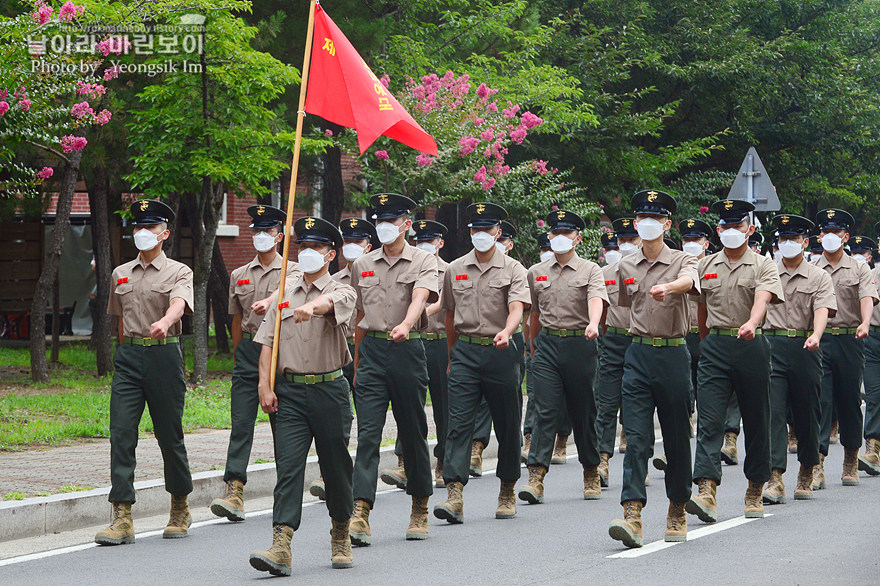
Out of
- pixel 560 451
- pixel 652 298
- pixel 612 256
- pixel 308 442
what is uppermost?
pixel 612 256

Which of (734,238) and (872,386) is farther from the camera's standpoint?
(872,386)

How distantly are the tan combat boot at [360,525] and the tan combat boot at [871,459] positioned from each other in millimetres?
5800

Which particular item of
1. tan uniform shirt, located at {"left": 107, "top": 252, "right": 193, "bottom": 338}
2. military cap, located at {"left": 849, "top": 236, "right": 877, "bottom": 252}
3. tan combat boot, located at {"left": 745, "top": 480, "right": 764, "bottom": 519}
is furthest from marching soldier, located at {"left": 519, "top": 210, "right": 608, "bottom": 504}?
military cap, located at {"left": 849, "top": 236, "right": 877, "bottom": 252}

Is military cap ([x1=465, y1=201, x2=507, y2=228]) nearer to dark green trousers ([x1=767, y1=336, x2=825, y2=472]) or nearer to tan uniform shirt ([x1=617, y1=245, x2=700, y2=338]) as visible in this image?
tan uniform shirt ([x1=617, y1=245, x2=700, y2=338])

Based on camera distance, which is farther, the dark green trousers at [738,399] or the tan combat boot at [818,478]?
the tan combat boot at [818,478]

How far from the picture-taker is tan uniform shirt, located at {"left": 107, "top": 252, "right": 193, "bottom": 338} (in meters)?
8.59

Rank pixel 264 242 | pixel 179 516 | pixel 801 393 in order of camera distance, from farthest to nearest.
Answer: pixel 801 393, pixel 264 242, pixel 179 516

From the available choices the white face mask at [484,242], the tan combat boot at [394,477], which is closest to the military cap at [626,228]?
the white face mask at [484,242]

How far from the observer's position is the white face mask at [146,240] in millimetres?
8641

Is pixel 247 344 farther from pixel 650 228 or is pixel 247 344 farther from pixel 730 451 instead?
pixel 730 451

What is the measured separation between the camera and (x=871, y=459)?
1212 cm

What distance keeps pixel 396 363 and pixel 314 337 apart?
1242mm

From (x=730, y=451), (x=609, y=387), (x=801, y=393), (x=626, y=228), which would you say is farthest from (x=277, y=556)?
(x=730, y=451)

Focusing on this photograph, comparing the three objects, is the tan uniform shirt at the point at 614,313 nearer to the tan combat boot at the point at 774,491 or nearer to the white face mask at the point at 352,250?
the tan combat boot at the point at 774,491
